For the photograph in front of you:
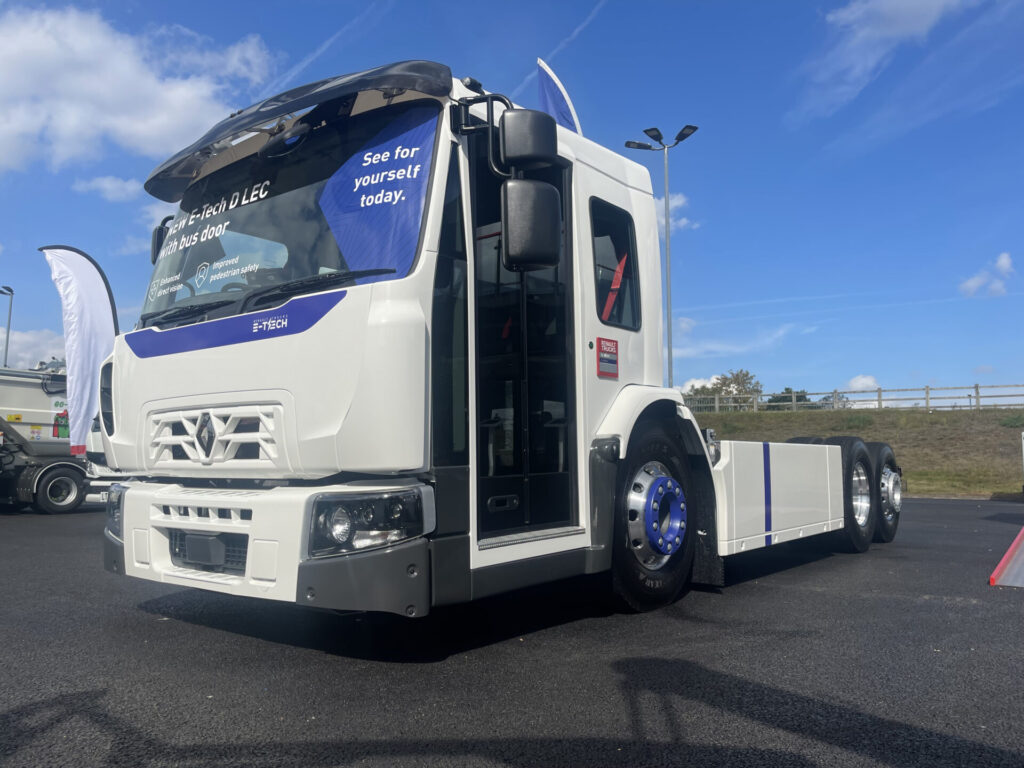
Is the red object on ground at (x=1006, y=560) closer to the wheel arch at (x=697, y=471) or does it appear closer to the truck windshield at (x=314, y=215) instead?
the wheel arch at (x=697, y=471)

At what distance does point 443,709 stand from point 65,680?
5.77 ft

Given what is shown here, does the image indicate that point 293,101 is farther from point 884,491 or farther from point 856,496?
point 884,491

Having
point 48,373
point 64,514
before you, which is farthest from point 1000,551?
point 48,373

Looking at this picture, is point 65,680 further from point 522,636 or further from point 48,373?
point 48,373

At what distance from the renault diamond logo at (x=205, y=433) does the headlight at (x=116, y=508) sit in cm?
69

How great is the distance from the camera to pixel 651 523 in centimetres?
506

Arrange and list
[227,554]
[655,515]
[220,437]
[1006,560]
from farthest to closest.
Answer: [1006,560] < [655,515] < [220,437] < [227,554]

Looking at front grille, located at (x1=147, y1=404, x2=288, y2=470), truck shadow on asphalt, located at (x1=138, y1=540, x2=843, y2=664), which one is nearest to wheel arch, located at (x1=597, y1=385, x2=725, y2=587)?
truck shadow on asphalt, located at (x1=138, y1=540, x2=843, y2=664)

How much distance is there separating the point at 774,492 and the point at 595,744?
12.8 feet

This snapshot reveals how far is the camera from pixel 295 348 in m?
3.85

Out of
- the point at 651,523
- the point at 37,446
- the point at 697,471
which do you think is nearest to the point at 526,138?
the point at 651,523

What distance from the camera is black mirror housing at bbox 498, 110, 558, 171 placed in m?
3.98

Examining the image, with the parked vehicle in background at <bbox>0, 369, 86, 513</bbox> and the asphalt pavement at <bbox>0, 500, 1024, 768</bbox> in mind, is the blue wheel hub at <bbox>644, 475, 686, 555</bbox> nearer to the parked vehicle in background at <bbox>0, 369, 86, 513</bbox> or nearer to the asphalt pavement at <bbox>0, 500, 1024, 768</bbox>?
the asphalt pavement at <bbox>0, 500, 1024, 768</bbox>

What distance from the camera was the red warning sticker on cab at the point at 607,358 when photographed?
4.90 meters
